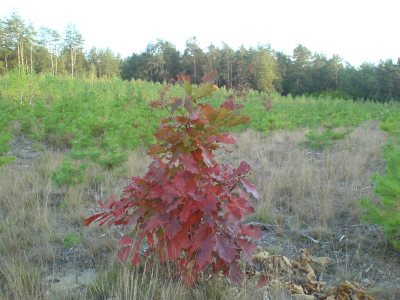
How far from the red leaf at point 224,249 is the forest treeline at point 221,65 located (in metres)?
31.9

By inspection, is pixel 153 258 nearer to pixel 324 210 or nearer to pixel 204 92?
Answer: pixel 204 92

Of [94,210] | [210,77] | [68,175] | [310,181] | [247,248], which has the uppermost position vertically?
[210,77]

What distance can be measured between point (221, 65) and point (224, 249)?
37.1 meters

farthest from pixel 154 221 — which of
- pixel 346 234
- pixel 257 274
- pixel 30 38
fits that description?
pixel 30 38

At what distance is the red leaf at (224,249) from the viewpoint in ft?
5.28

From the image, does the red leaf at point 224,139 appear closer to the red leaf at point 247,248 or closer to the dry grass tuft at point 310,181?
the red leaf at point 247,248

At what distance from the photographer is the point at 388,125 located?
7.80 metres

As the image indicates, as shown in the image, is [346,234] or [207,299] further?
[346,234]

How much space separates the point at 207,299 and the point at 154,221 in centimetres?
66

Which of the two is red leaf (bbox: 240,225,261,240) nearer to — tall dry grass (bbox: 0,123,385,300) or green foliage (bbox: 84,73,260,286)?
green foliage (bbox: 84,73,260,286)

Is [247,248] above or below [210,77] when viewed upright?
below

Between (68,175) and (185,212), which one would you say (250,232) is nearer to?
(185,212)

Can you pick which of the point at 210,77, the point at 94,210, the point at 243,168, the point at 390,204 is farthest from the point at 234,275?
the point at 94,210

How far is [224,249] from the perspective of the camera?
1645mm
